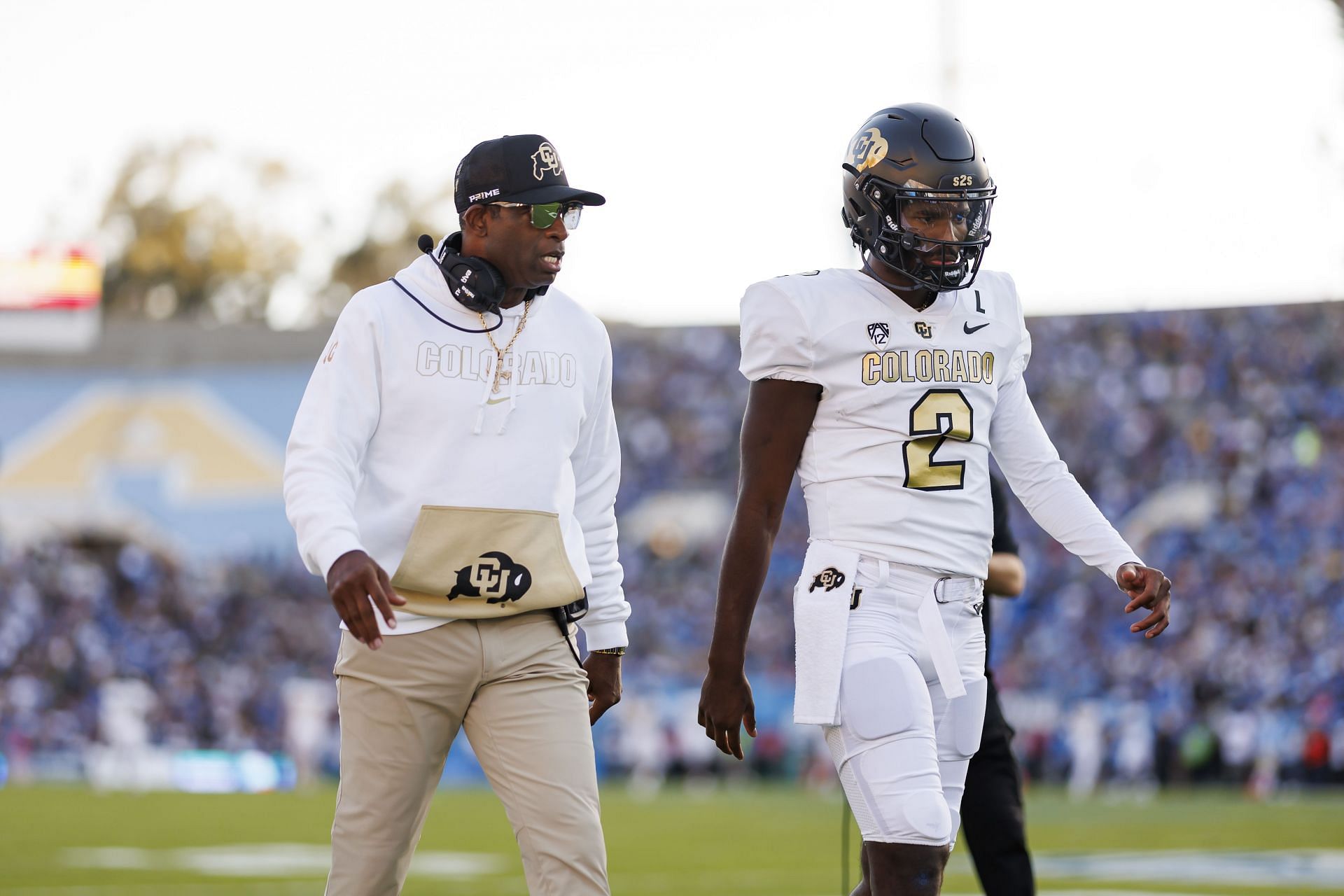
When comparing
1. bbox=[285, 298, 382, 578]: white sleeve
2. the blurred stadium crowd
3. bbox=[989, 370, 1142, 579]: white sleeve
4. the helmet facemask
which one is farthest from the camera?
the blurred stadium crowd

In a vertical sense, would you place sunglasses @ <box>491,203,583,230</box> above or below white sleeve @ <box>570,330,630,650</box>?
above

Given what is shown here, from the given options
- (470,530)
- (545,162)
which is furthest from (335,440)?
(545,162)

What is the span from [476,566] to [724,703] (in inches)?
24.5

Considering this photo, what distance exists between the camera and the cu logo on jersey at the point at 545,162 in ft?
13.5

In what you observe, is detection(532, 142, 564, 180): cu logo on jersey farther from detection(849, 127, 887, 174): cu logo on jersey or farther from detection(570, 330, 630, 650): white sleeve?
detection(849, 127, 887, 174): cu logo on jersey

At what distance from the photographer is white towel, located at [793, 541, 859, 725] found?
3.85 metres

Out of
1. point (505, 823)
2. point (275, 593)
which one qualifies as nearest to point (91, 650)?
point (275, 593)

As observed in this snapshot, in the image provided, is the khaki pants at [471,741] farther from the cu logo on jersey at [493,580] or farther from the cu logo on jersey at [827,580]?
the cu logo on jersey at [827,580]

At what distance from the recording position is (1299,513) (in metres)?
23.1

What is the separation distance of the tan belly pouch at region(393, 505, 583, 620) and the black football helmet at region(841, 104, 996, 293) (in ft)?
3.35

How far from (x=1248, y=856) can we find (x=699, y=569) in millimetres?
16954

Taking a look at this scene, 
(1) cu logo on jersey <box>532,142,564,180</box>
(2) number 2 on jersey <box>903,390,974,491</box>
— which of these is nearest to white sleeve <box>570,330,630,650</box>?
(1) cu logo on jersey <box>532,142,564,180</box>

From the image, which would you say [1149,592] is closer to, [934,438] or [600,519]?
[934,438]

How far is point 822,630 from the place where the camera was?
389cm
